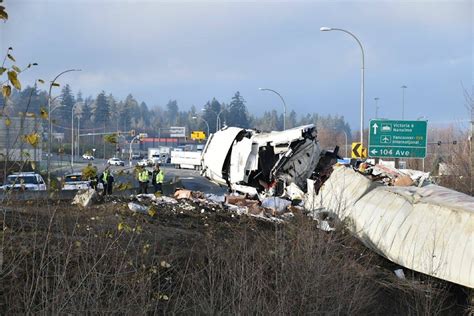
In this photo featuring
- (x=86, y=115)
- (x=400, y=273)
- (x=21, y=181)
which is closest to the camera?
(x=21, y=181)

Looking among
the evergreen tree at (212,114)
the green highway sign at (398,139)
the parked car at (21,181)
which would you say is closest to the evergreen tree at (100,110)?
the evergreen tree at (212,114)

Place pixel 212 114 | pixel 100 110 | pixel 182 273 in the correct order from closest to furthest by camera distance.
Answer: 1. pixel 182 273
2. pixel 100 110
3. pixel 212 114

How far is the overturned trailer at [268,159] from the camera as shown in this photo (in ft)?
58.4

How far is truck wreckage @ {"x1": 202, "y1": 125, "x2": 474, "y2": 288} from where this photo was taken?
9.42 m

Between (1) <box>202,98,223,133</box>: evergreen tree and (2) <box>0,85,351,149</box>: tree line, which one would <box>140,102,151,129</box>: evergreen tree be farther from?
(1) <box>202,98,223,133</box>: evergreen tree

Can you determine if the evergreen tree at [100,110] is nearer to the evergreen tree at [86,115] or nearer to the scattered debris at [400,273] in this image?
the evergreen tree at [86,115]

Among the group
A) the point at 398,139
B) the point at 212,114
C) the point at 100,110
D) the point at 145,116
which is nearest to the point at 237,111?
the point at 212,114

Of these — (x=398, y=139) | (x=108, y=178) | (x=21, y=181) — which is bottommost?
(x=108, y=178)

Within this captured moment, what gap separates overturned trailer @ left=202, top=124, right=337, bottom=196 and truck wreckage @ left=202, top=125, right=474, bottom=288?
3 centimetres

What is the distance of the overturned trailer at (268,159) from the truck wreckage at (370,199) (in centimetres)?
3

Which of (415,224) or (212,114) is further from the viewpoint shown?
(212,114)

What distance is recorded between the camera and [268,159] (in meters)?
18.5

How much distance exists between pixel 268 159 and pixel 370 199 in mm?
6894

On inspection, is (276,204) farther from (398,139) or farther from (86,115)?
(86,115)
